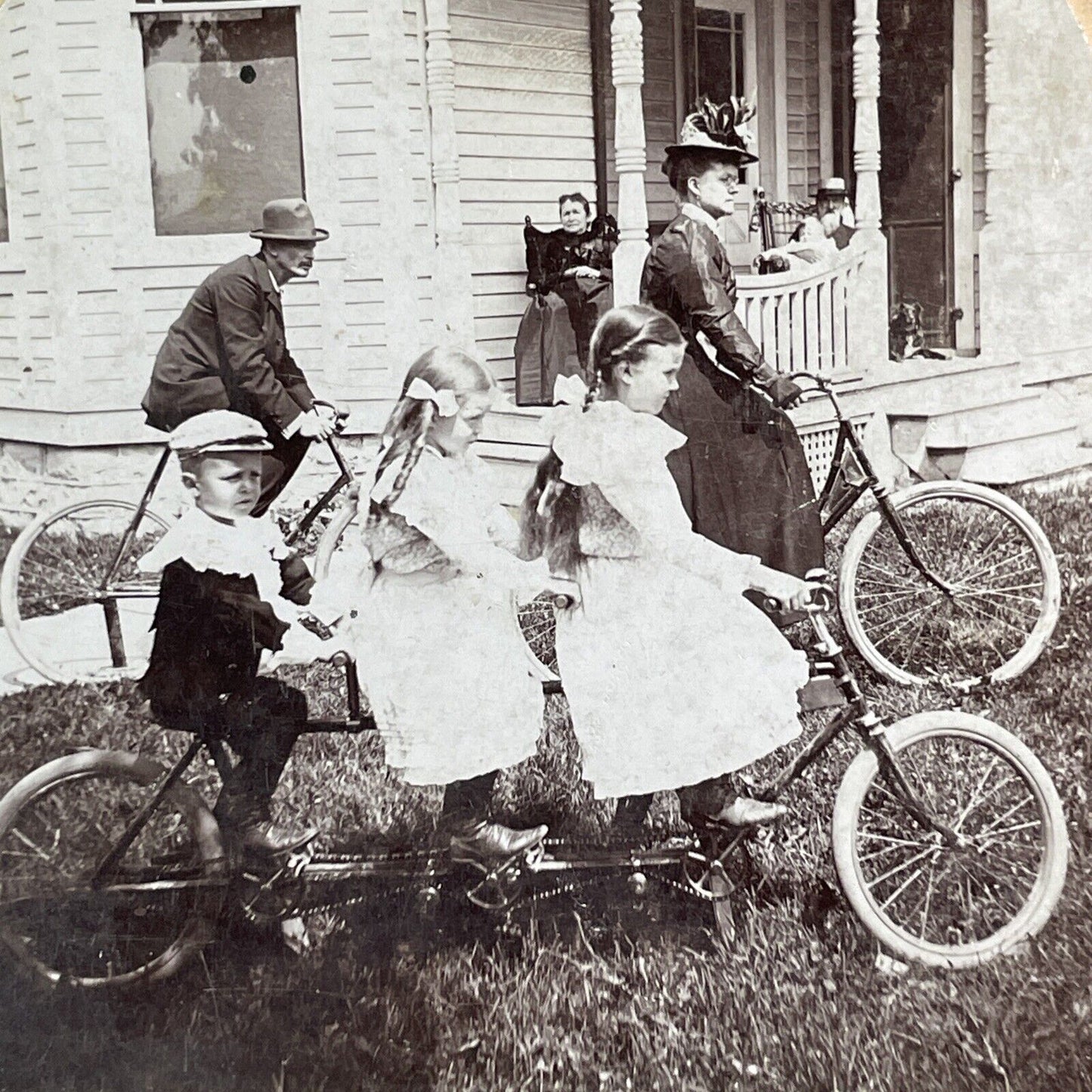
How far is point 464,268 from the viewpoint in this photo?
12.6 ft

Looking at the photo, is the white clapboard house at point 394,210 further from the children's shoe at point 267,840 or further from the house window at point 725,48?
the house window at point 725,48

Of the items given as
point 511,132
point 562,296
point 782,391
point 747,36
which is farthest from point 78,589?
point 747,36

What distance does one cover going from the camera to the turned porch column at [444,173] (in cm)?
372

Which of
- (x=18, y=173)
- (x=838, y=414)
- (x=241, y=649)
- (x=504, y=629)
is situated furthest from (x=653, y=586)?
(x=18, y=173)

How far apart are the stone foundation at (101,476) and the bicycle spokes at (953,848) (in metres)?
1.68

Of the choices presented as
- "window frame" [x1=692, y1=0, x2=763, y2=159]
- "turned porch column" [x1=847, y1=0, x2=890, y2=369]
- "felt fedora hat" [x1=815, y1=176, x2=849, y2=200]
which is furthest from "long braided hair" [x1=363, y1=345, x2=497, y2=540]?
"window frame" [x1=692, y1=0, x2=763, y2=159]

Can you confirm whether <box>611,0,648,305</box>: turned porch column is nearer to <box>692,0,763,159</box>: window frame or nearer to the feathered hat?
the feathered hat

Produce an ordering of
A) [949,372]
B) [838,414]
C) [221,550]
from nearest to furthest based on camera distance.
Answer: [221,550] < [838,414] < [949,372]

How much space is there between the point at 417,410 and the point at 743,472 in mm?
932

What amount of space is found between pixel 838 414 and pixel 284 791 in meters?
1.92

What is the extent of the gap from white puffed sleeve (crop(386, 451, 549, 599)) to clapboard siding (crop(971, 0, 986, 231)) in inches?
103

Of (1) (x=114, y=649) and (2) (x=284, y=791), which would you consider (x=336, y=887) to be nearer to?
(2) (x=284, y=791)

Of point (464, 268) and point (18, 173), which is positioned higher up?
point (18, 173)

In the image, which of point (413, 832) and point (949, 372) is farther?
point (949, 372)
